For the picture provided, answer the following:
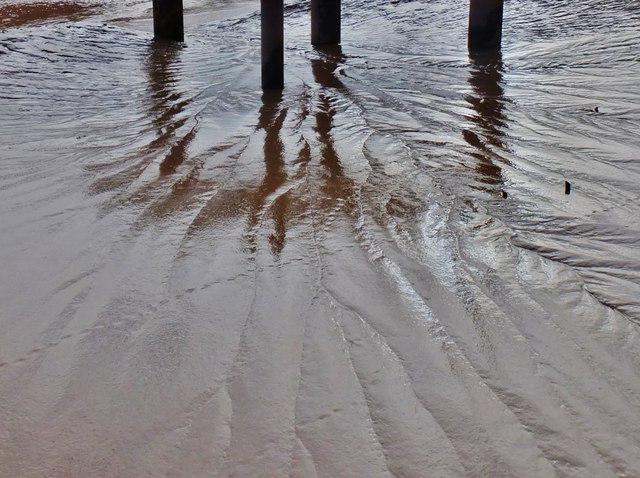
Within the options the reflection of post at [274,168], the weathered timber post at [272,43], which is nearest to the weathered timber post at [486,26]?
the weathered timber post at [272,43]

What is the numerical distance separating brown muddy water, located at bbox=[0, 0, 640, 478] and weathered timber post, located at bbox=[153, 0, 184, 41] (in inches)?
115

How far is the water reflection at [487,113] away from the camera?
14.3 feet

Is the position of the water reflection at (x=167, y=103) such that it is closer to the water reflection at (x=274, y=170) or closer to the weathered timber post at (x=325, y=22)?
the water reflection at (x=274, y=170)

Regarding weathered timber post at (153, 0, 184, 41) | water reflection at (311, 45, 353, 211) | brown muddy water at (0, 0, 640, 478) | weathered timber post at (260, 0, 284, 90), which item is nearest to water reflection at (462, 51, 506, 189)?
brown muddy water at (0, 0, 640, 478)

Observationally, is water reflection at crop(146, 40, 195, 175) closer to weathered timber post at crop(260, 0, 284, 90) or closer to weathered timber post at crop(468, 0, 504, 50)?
weathered timber post at crop(260, 0, 284, 90)

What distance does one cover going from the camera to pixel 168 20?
9070mm

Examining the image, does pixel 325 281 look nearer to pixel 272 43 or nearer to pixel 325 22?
pixel 272 43

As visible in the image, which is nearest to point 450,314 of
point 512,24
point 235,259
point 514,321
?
point 514,321

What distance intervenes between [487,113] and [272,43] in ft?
6.00

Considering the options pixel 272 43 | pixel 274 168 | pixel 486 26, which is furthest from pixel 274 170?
pixel 486 26

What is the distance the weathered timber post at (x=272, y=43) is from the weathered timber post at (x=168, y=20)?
297 cm

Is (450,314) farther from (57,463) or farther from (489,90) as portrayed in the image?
(489,90)

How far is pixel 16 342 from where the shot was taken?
2678 millimetres

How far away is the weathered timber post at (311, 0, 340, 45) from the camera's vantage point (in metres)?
8.63
